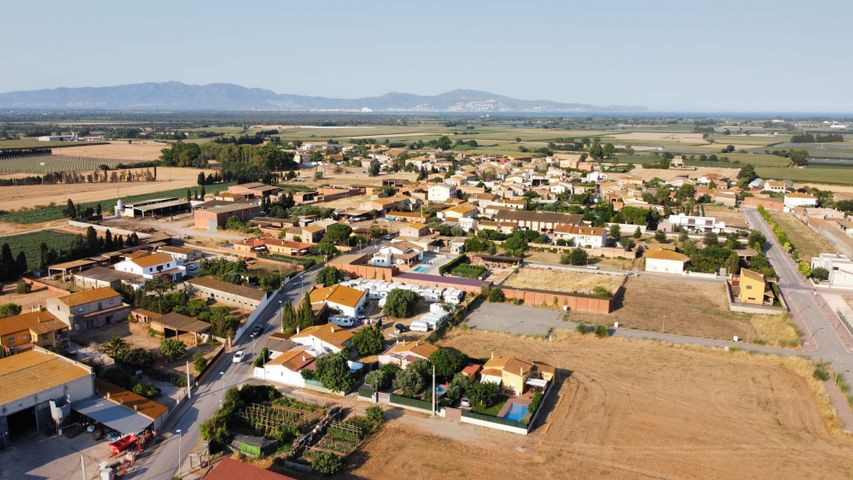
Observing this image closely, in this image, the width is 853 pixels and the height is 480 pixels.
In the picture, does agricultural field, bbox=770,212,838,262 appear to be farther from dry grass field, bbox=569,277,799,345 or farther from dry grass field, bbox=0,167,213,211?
dry grass field, bbox=0,167,213,211

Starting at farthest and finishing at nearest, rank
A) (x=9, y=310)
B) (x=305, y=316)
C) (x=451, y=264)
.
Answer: (x=451, y=264), (x=9, y=310), (x=305, y=316)

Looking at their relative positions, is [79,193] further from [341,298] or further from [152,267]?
[341,298]

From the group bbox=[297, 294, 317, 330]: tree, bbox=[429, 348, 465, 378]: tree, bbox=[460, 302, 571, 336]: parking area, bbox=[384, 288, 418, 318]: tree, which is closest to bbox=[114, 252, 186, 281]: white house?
bbox=[297, 294, 317, 330]: tree

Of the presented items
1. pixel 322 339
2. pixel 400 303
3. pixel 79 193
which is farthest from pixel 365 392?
pixel 79 193

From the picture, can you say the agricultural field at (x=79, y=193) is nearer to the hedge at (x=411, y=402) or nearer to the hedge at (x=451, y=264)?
the hedge at (x=451, y=264)

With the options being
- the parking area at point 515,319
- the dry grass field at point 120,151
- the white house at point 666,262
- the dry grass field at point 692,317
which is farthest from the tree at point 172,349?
the dry grass field at point 120,151

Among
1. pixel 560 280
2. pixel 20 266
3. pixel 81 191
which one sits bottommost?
pixel 560 280

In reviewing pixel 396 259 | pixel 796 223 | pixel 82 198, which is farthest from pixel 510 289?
pixel 82 198

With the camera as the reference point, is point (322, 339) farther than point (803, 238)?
No
